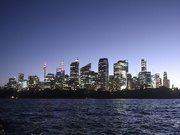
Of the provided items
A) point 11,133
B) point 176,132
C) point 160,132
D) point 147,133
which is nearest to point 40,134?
point 11,133

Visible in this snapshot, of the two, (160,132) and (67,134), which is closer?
(67,134)

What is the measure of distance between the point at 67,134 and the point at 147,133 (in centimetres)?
1271

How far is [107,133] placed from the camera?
133 ft

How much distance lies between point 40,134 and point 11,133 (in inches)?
192

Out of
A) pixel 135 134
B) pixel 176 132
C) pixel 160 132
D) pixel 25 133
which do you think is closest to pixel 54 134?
pixel 25 133

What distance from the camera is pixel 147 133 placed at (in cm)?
4078

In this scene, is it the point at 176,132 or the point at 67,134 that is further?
the point at 176,132

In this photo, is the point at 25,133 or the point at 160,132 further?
the point at 160,132

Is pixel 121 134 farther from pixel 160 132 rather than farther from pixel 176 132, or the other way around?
pixel 176 132

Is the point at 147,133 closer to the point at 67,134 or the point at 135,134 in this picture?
the point at 135,134

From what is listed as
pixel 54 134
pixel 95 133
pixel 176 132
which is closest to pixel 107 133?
pixel 95 133

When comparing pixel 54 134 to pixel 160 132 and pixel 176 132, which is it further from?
pixel 176 132

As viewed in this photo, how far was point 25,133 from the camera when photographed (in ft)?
129

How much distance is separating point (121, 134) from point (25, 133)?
1483 centimetres
